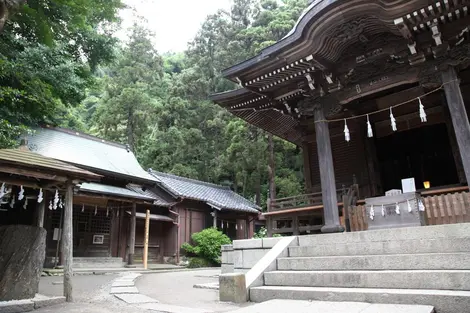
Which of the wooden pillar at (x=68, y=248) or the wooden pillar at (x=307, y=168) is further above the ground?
the wooden pillar at (x=307, y=168)

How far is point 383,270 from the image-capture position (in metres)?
4.28

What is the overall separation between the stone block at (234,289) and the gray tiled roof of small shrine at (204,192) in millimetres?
14149

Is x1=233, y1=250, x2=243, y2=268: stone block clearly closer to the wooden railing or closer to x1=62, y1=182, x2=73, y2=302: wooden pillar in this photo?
the wooden railing

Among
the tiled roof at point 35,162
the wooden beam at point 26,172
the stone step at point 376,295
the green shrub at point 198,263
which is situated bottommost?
the green shrub at point 198,263

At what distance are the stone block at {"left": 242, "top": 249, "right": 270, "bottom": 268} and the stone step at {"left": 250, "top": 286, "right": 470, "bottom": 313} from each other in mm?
1859

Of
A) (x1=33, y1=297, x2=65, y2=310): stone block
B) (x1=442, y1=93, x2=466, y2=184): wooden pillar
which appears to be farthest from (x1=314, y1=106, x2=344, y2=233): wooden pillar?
(x1=33, y1=297, x2=65, y2=310): stone block

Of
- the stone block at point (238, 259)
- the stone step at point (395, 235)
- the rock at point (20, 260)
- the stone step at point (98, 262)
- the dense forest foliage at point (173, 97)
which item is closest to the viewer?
the stone step at point (395, 235)

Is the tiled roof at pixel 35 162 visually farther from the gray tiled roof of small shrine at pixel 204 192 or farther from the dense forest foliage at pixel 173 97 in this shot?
the gray tiled roof of small shrine at pixel 204 192

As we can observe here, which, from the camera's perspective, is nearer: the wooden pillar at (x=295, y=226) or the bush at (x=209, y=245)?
the wooden pillar at (x=295, y=226)

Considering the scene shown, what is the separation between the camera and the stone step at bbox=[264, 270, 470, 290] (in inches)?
139

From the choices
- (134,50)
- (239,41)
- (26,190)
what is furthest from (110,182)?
(134,50)

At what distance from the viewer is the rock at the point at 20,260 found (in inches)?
192

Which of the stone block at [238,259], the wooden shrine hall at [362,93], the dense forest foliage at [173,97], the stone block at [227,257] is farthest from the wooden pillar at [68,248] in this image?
the dense forest foliage at [173,97]

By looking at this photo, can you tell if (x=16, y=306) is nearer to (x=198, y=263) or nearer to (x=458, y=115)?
(x=458, y=115)
